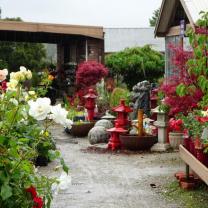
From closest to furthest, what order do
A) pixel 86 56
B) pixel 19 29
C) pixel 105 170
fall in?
pixel 105 170, pixel 19 29, pixel 86 56

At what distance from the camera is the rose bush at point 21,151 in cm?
342

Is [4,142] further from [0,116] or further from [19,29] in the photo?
[19,29]

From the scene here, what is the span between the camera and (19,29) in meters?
22.1

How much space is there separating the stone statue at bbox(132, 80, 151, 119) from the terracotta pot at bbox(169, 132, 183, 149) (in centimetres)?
220

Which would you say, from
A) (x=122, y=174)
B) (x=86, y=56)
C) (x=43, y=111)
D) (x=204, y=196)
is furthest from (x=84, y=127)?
(x=43, y=111)

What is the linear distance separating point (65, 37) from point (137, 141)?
15.9 metres

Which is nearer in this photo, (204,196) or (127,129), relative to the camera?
(204,196)

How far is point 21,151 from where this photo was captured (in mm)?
3732

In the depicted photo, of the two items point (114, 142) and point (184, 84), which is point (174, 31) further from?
point (184, 84)

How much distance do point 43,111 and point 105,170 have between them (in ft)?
20.9

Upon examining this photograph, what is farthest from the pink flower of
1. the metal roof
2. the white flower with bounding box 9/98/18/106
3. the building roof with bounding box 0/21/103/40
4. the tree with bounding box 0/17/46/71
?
the tree with bounding box 0/17/46/71

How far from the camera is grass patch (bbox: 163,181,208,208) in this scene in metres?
7.16

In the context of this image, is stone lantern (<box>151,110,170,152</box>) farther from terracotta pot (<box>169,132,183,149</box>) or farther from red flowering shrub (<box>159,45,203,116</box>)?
red flowering shrub (<box>159,45,203,116</box>)

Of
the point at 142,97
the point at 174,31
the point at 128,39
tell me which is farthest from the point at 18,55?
the point at 142,97
